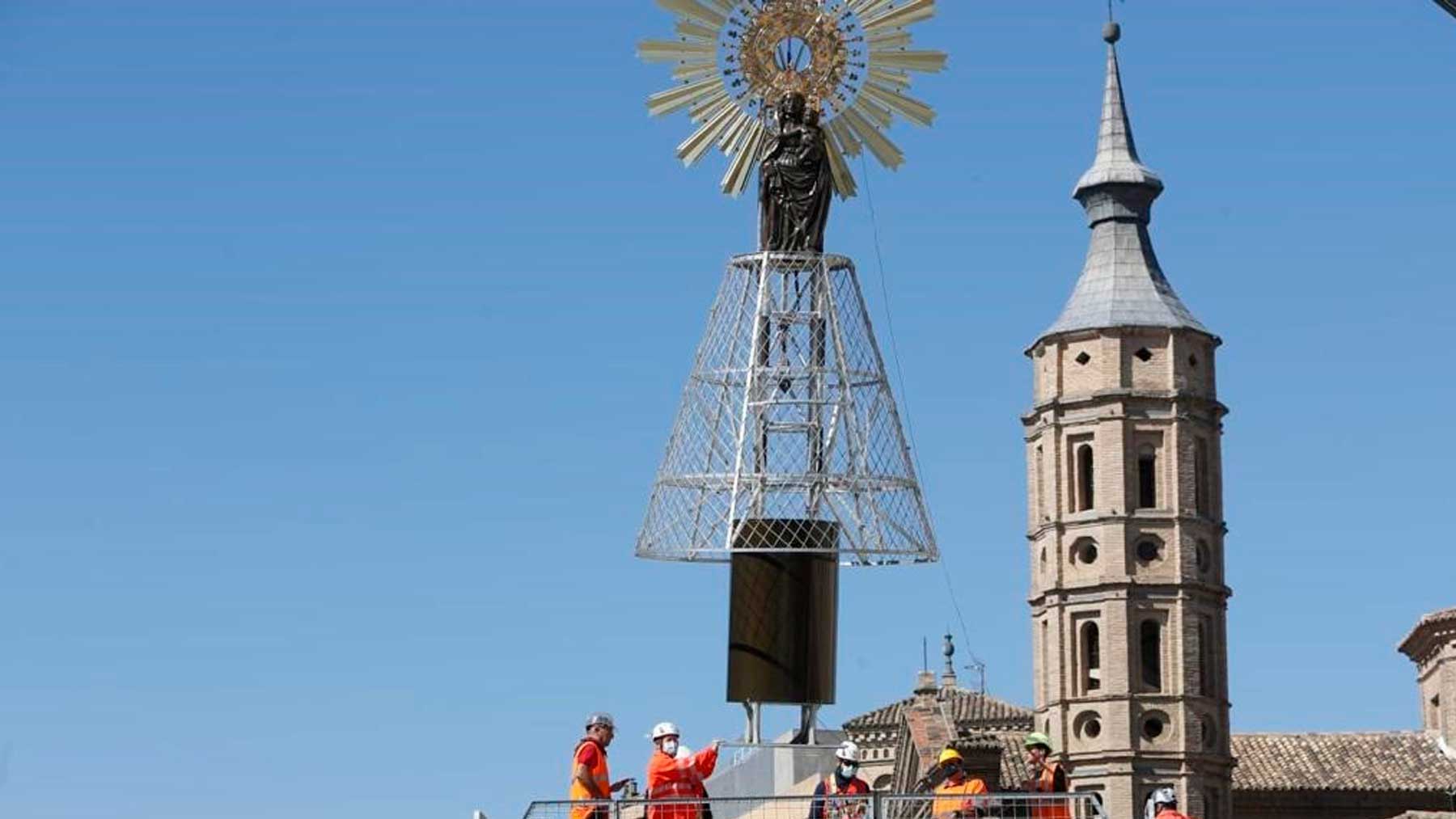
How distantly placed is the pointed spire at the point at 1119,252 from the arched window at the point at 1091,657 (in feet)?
29.7

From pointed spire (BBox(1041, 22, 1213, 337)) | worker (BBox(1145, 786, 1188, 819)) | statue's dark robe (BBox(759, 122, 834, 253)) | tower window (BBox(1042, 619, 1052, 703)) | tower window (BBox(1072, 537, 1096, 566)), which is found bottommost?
worker (BBox(1145, 786, 1188, 819))

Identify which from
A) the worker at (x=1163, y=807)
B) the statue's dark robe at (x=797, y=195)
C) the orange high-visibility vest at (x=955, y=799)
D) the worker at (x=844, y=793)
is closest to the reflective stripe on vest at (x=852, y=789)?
the worker at (x=844, y=793)

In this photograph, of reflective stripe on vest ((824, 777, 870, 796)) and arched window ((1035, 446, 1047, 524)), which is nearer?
Result: reflective stripe on vest ((824, 777, 870, 796))

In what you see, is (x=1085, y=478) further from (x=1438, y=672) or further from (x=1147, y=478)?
(x=1438, y=672)

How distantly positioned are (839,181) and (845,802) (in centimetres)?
1250

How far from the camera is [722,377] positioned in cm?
4044

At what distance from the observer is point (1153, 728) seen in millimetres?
99500

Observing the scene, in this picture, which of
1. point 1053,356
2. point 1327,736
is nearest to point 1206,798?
point 1327,736

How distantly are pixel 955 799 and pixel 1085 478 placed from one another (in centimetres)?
7277

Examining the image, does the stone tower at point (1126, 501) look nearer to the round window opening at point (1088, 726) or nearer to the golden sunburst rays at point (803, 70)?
Result: the round window opening at point (1088, 726)

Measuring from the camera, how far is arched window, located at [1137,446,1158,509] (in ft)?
333

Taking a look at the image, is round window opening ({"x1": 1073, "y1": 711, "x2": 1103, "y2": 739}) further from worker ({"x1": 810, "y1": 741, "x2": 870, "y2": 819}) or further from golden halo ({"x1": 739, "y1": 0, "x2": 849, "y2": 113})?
worker ({"x1": 810, "y1": 741, "x2": 870, "y2": 819})

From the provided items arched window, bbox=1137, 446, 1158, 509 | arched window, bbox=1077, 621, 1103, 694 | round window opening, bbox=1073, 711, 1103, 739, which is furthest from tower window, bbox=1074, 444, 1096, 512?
round window opening, bbox=1073, 711, 1103, 739

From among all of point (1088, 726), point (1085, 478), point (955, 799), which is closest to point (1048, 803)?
point (955, 799)
